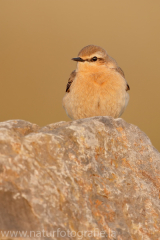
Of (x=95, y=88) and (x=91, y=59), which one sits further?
(x=91, y=59)

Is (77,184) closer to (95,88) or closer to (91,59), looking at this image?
(95,88)

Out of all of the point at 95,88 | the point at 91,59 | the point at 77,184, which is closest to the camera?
the point at 77,184

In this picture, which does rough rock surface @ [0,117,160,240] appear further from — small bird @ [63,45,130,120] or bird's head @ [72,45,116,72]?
bird's head @ [72,45,116,72]

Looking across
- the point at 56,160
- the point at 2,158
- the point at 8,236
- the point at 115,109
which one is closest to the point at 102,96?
the point at 115,109

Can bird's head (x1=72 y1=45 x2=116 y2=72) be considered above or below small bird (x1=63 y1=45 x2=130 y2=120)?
above

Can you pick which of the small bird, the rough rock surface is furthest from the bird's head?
the rough rock surface

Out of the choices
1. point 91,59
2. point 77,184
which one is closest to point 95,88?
point 91,59
